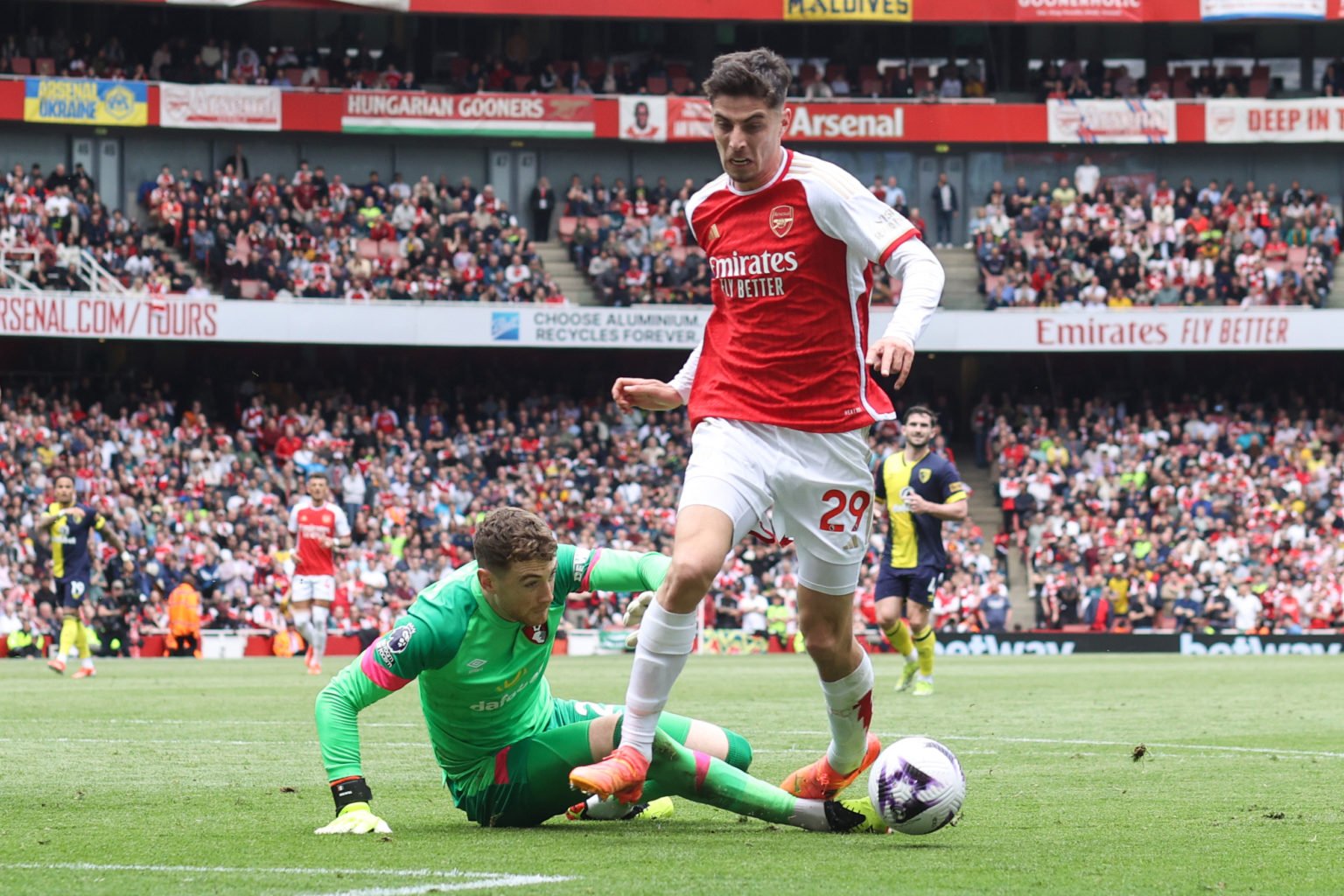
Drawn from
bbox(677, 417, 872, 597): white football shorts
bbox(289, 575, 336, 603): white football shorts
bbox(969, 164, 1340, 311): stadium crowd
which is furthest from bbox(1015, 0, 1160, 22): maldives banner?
bbox(677, 417, 872, 597): white football shorts

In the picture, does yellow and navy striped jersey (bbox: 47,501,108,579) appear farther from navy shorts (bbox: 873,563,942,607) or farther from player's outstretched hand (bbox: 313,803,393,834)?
player's outstretched hand (bbox: 313,803,393,834)

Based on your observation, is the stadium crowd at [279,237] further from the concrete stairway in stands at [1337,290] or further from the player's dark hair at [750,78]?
the player's dark hair at [750,78]

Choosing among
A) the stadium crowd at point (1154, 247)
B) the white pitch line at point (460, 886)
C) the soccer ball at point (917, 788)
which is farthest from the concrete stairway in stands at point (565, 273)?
the white pitch line at point (460, 886)

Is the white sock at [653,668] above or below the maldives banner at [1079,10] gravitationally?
below

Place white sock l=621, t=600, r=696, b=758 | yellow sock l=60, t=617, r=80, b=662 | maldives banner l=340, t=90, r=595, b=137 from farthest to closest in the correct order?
1. maldives banner l=340, t=90, r=595, b=137
2. yellow sock l=60, t=617, r=80, b=662
3. white sock l=621, t=600, r=696, b=758

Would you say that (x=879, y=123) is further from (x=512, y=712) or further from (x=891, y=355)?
(x=891, y=355)

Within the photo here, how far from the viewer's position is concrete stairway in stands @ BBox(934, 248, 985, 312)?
36969mm

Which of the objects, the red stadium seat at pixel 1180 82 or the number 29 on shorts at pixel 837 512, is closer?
the number 29 on shorts at pixel 837 512

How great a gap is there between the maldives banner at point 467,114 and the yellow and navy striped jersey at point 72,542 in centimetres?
1932

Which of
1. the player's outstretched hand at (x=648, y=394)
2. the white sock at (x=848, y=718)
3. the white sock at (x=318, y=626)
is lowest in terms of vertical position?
the white sock at (x=318, y=626)

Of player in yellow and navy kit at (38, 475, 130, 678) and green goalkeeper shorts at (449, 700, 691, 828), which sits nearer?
green goalkeeper shorts at (449, 700, 691, 828)

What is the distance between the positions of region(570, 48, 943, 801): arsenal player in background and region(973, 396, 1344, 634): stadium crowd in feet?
82.3

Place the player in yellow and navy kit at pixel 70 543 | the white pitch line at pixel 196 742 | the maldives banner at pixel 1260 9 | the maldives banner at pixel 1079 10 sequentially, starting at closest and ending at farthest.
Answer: the white pitch line at pixel 196 742 < the player in yellow and navy kit at pixel 70 543 < the maldives banner at pixel 1260 9 < the maldives banner at pixel 1079 10

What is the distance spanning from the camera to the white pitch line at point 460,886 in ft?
14.9
